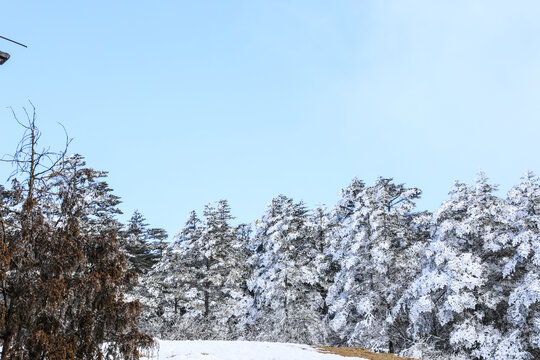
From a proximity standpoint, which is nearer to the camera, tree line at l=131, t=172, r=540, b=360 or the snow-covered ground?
the snow-covered ground

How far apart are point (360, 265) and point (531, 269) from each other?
7.97 m

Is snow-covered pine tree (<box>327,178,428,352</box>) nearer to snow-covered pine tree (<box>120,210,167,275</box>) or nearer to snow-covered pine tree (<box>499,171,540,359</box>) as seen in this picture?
snow-covered pine tree (<box>499,171,540,359</box>)

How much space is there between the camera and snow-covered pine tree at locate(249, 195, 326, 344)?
89.2 ft

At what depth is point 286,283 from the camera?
28609 mm

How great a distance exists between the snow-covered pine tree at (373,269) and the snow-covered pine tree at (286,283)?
2.23 meters

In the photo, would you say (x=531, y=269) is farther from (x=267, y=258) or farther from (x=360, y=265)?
(x=267, y=258)

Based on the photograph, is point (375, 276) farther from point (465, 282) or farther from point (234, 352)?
point (234, 352)

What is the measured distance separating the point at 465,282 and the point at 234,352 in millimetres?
10539

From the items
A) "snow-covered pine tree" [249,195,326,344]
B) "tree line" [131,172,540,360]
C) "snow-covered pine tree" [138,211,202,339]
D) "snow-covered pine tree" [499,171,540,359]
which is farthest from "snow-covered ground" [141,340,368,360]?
"snow-covered pine tree" [249,195,326,344]

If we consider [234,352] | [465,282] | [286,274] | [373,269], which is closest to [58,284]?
[234,352]

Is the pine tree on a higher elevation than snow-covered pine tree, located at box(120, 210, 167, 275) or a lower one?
lower

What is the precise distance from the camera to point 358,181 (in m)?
29.6

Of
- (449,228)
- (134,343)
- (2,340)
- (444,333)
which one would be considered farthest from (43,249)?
(444,333)

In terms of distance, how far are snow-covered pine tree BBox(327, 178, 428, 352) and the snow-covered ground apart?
7.85m
